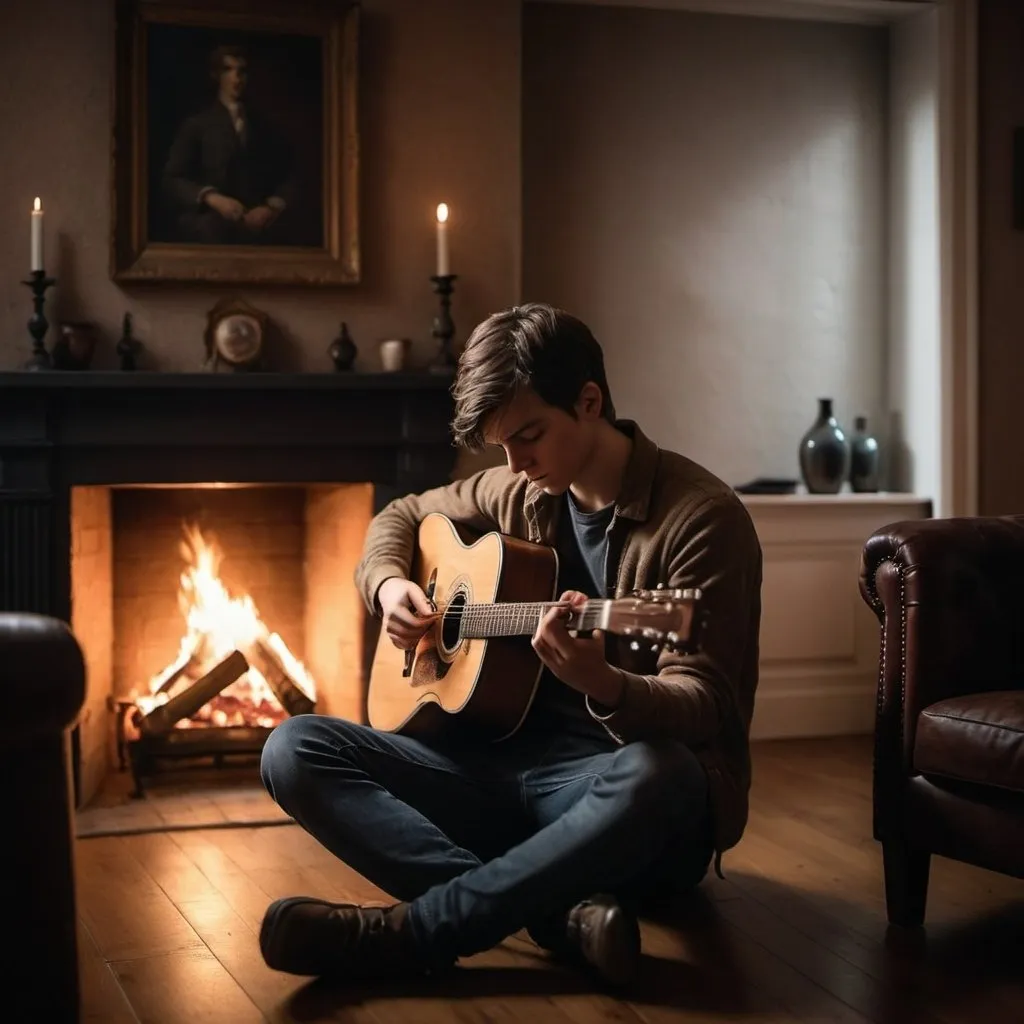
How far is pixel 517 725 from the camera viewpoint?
222 cm

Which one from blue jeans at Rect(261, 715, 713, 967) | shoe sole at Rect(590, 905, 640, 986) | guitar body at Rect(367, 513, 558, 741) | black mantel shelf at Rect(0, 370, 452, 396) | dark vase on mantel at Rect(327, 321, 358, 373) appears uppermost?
dark vase on mantel at Rect(327, 321, 358, 373)

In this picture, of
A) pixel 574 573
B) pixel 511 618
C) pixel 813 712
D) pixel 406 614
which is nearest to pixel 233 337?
pixel 406 614

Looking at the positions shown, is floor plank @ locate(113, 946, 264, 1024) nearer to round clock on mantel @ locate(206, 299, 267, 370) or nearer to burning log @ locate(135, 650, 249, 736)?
burning log @ locate(135, 650, 249, 736)

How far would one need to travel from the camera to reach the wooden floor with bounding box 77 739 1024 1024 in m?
1.96

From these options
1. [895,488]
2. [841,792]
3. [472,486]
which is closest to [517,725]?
[472,486]

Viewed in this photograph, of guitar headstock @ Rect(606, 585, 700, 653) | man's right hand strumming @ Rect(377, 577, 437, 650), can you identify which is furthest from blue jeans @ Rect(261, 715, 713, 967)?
guitar headstock @ Rect(606, 585, 700, 653)

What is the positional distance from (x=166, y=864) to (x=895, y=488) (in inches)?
96.4

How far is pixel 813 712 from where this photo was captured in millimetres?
4012

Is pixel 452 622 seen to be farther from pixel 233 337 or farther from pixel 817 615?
pixel 817 615

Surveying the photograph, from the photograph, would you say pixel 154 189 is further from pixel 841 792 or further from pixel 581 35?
pixel 841 792

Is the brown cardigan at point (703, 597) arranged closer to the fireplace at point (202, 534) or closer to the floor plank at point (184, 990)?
the floor plank at point (184, 990)

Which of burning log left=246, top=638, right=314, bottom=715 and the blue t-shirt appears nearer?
the blue t-shirt

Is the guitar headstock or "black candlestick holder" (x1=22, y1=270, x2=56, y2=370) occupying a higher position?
"black candlestick holder" (x1=22, y1=270, x2=56, y2=370)

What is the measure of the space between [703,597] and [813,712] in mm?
2164
